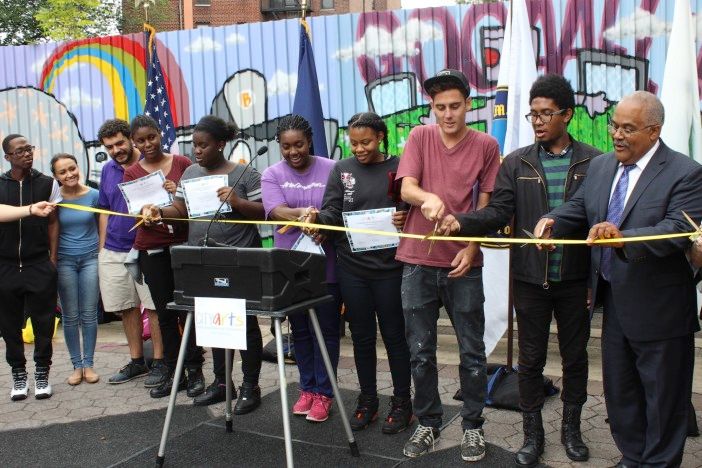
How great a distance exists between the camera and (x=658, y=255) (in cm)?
320

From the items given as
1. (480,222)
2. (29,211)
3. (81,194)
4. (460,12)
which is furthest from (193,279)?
(460,12)

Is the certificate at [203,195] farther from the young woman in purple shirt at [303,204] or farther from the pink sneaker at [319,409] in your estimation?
the pink sneaker at [319,409]

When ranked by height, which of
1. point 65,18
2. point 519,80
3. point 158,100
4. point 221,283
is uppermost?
point 65,18

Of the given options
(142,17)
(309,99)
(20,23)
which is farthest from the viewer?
(142,17)

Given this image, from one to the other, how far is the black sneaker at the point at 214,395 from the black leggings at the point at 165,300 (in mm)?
301

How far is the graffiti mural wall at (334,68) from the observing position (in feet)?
22.7

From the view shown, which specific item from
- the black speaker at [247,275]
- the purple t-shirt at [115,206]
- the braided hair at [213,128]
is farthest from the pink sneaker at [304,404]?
the purple t-shirt at [115,206]

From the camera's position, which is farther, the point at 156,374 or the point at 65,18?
the point at 65,18

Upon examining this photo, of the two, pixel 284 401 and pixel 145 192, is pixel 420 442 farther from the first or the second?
pixel 145 192

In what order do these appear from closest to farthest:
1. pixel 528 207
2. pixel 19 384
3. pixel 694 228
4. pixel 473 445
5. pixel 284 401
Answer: pixel 694 228, pixel 284 401, pixel 528 207, pixel 473 445, pixel 19 384

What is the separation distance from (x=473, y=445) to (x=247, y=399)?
1.79 m

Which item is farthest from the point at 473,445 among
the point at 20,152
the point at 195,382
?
the point at 20,152

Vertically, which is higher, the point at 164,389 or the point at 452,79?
the point at 452,79

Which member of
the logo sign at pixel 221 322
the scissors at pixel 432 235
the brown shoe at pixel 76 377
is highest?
the scissors at pixel 432 235
